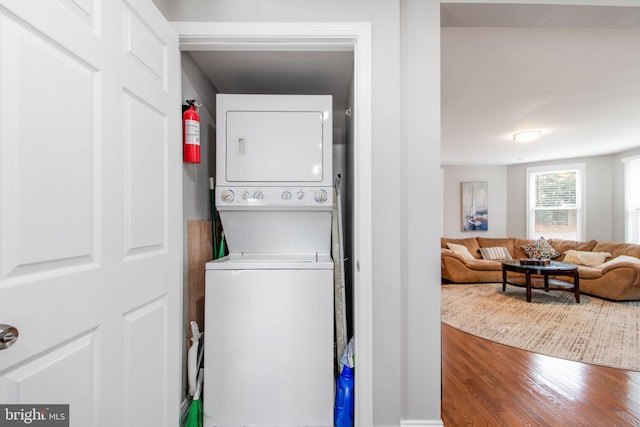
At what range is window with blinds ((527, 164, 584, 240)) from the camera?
6.33m

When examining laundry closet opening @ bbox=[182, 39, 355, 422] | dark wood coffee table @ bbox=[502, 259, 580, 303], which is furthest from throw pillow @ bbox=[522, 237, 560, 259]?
laundry closet opening @ bbox=[182, 39, 355, 422]

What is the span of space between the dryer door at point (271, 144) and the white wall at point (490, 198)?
20.0ft

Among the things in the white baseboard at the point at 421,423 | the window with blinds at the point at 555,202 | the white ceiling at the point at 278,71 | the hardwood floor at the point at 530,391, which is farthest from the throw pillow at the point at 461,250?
the white baseboard at the point at 421,423

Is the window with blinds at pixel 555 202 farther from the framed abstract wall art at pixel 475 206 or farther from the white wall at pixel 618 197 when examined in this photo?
the framed abstract wall art at pixel 475 206

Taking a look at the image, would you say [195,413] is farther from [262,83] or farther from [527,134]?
[527,134]

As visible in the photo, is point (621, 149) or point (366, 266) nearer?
point (366, 266)

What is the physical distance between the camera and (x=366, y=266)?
1.54 metres

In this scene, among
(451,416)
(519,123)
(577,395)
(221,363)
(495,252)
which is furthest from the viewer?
(495,252)

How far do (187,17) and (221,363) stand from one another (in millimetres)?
1844


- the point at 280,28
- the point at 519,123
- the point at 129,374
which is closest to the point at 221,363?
the point at 129,374

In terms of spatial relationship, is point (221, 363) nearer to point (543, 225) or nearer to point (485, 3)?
point (485, 3)

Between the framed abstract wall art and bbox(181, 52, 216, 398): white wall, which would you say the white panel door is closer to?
bbox(181, 52, 216, 398): white wall

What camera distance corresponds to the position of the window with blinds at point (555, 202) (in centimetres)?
633

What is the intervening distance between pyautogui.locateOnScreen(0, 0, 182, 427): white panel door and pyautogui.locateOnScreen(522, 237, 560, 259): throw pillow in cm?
581
